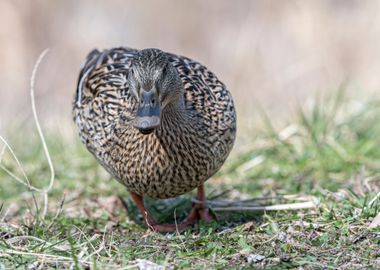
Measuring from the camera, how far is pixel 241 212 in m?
5.19

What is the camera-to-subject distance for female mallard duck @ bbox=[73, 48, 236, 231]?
169 inches

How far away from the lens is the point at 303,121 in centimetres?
685

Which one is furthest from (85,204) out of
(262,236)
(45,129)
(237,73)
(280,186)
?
(237,73)

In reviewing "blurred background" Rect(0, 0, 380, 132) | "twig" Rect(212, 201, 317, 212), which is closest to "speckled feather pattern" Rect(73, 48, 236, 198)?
"twig" Rect(212, 201, 317, 212)

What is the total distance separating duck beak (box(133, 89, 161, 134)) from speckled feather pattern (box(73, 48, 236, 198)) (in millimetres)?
476

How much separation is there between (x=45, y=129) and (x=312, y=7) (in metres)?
3.91

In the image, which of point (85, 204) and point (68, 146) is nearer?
point (85, 204)

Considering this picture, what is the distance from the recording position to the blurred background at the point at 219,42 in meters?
9.66

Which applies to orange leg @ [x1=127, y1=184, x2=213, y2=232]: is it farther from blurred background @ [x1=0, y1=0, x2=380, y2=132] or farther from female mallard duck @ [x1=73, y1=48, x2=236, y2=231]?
blurred background @ [x1=0, y1=0, x2=380, y2=132]

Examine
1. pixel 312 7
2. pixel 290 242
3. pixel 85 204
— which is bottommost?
pixel 85 204

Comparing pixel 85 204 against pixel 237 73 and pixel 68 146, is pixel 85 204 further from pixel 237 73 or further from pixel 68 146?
pixel 237 73

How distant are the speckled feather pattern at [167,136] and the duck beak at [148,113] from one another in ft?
1.56

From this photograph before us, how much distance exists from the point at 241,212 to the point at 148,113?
5.01 ft

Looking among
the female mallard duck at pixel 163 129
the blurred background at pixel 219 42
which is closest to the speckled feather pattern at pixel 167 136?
the female mallard duck at pixel 163 129
